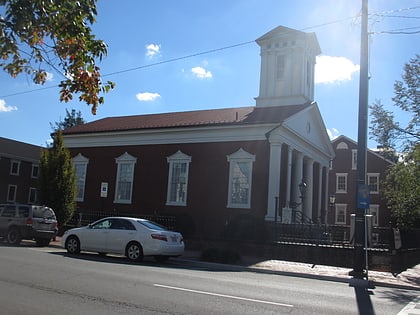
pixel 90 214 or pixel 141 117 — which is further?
pixel 141 117

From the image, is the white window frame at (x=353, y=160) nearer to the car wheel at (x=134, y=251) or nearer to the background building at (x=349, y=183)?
the background building at (x=349, y=183)

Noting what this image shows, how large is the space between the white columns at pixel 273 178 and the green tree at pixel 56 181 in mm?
10683

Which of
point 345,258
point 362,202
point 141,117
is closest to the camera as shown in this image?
point 362,202

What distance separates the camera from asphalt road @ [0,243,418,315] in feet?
26.9

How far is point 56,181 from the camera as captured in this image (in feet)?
82.6

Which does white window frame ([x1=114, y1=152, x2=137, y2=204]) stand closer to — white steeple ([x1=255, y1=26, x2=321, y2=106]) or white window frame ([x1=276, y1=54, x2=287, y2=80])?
white steeple ([x1=255, y1=26, x2=321, y2=106])

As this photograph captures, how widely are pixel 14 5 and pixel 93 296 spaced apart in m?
5.92

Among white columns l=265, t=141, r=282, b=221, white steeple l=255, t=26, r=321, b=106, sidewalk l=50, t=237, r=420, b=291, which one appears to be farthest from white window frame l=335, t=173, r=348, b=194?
sidewalk l=50, t=237, r=420, b=291

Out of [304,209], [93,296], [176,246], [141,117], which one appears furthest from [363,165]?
[141,117]

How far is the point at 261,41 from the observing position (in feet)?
107

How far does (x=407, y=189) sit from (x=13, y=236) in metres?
22.4

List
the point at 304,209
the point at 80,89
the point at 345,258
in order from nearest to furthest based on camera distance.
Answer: the point at 80,89
the point at 345,258
the point at 304,209

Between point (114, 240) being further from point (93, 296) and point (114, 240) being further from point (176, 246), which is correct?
point (93, 296)

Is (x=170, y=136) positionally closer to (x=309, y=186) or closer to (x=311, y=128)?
(x=311, y=128)
